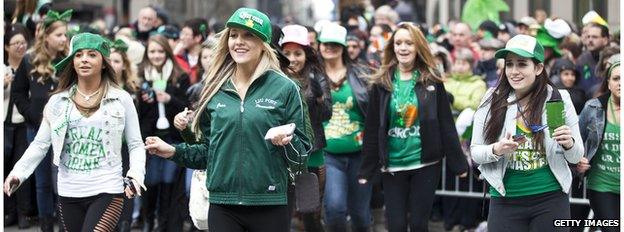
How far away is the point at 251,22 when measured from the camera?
6398mm

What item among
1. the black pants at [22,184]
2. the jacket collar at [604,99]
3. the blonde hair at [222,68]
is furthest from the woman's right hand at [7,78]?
the jacket collar at [604,99]

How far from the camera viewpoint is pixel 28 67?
10.9 m

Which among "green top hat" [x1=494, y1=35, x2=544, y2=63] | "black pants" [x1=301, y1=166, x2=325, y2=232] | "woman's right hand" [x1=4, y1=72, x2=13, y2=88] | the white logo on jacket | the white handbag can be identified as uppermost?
"green top hat" [x1=494, y1=35, x2=544, y2=63]

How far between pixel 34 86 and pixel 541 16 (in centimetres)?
818

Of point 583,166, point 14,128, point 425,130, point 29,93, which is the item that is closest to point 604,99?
point 583,166

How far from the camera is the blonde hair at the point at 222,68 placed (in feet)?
21.4

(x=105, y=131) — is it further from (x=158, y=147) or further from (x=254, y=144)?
(x=254, y=144)

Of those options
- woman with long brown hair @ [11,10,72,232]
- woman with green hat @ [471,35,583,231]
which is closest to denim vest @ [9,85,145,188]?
woman with green hat @ [471,35,583,231]

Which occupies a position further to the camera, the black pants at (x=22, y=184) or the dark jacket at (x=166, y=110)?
the black pants at (x=22, y=184)

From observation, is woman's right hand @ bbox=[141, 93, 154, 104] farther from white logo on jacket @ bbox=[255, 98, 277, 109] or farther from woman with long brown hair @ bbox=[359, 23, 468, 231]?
white logo on jacket @ bbox=[255, 98, 277, 109]

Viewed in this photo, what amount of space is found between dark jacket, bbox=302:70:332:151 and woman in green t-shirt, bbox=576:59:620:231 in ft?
6.74

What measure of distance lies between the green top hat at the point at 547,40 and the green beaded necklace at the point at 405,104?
→ 12.7 ft

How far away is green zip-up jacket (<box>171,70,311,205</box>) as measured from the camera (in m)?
6.30

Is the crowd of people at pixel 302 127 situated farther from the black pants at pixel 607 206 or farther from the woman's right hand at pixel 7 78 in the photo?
the woman's right hand at pixel 7 78
